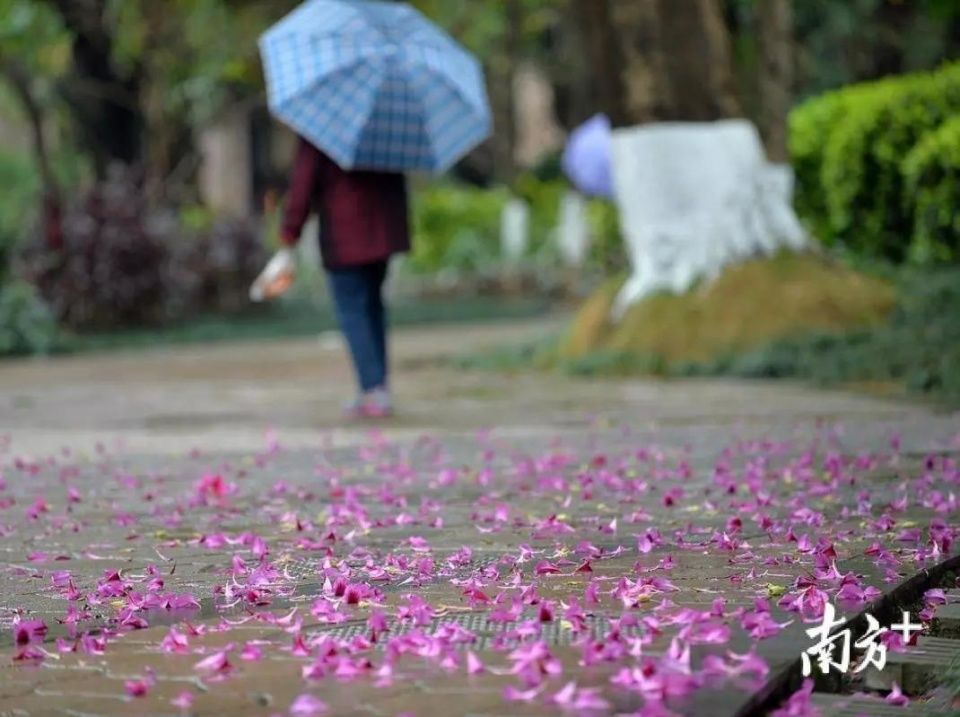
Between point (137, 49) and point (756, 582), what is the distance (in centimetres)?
1664

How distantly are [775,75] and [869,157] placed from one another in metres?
0.99

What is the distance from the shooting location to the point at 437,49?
10.3 meters

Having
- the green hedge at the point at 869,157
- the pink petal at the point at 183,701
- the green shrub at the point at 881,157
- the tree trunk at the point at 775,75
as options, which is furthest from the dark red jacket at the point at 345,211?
the pink petal at the point at 183,701

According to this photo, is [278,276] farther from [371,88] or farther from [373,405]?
[371,88]

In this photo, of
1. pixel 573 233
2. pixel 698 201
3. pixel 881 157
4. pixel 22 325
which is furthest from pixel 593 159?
pixel 698 201

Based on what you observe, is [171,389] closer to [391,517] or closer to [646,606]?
[391,517]

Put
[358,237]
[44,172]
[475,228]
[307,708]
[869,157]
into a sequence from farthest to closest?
[475,228]
[44,172]
[869,157]
[358,237]
[307,708]

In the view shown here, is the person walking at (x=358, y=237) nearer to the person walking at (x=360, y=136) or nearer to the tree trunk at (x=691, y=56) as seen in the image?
the person walking at (x=360, y=136)

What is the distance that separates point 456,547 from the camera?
5535 millimetres

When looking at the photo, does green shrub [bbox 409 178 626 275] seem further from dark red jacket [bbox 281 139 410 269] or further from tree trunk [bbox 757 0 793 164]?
dark red jacket [bbox 281 139 410 269]

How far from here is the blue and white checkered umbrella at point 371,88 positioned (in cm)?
966

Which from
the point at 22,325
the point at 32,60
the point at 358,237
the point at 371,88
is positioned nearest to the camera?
the point at 358,237

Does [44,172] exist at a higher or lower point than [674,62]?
lower

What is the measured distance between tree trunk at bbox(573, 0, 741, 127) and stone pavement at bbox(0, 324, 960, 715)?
2.67m
